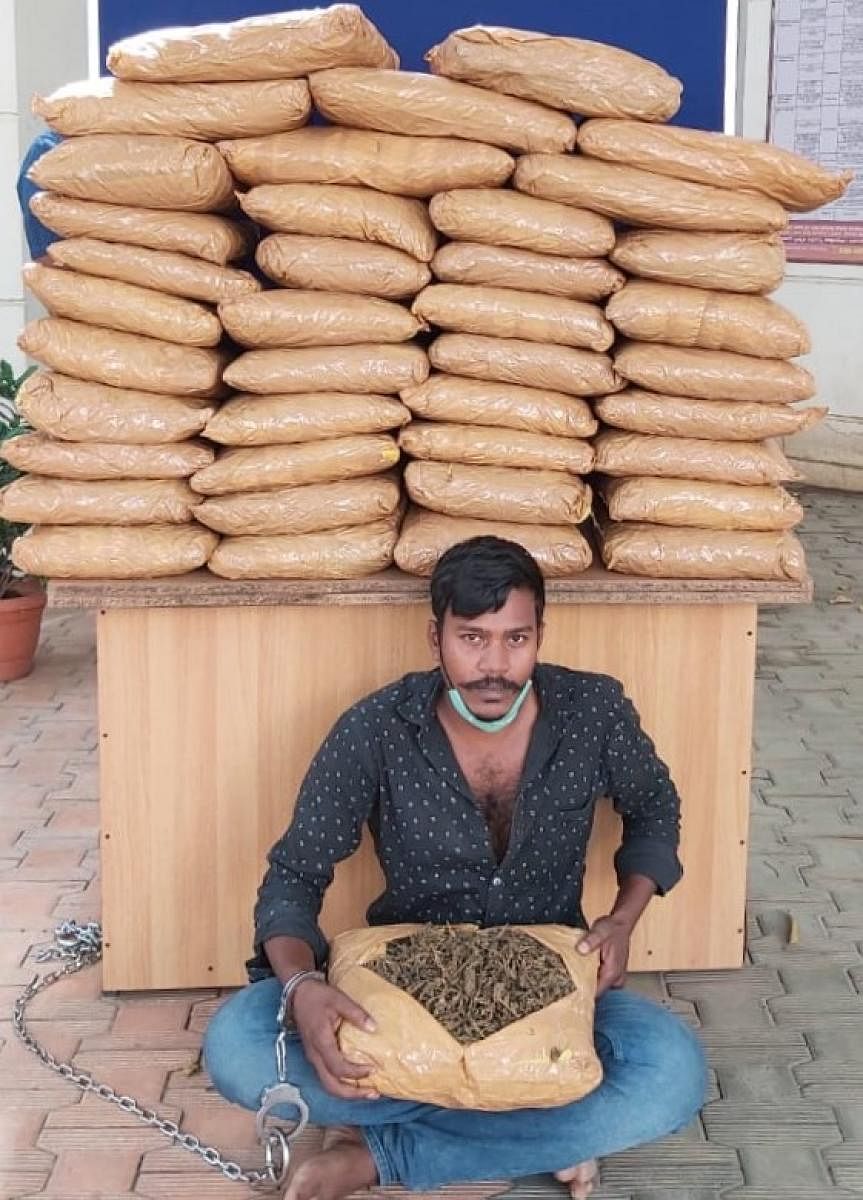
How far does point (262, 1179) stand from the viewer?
2.59 meters

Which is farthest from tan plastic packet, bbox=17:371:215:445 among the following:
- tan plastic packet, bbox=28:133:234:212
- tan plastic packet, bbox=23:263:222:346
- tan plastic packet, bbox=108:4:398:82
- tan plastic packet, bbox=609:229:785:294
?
tan plastic packet, bbox=609:229:785:294

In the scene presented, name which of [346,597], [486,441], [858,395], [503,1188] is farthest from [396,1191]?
[858,395]

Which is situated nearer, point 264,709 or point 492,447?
point 492,447

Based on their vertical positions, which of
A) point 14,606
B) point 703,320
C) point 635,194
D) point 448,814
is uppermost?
point 635,194

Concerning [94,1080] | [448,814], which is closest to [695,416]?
[448,814]

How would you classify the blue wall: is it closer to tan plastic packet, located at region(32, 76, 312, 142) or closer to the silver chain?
tan plastic packet, located at region(32, 76, 312, 142)

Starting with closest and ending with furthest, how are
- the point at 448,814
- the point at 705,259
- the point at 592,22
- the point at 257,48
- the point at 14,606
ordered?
the point at 448,814 < the point at 257,48 < the point at 705,259 < the point at 592,22 < the point at 14,606

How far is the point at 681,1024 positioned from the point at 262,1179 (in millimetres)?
697

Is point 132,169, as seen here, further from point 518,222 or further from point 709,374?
point 709,374

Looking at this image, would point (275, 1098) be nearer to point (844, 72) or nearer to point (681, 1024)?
point (681, 1024)

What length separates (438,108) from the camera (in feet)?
9.57

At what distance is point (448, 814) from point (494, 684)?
26cm

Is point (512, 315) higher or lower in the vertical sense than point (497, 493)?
higher

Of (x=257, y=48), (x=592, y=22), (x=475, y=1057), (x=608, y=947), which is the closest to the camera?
(x=475, y=1057)
